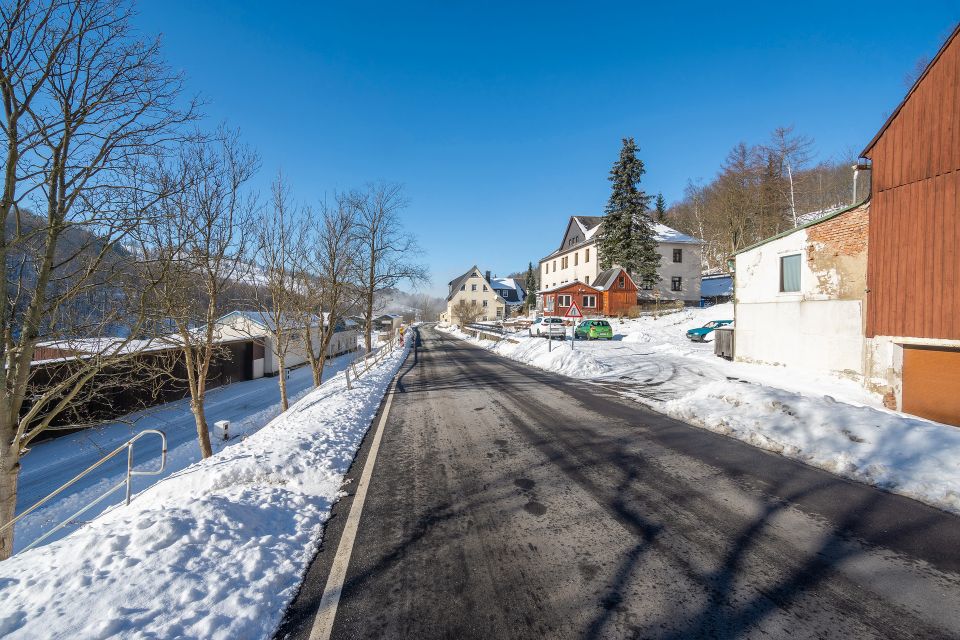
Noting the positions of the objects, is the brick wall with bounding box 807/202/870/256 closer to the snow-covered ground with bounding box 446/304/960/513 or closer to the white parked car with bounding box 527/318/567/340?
the snow-covered ground with bounding box 446/304/960/513

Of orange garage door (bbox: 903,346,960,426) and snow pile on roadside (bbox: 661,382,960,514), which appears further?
orange garage door (bbox: 903,346,960,426)

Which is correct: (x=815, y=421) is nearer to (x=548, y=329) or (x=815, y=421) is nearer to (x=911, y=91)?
(x=911, y=91)

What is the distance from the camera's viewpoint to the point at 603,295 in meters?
37.8

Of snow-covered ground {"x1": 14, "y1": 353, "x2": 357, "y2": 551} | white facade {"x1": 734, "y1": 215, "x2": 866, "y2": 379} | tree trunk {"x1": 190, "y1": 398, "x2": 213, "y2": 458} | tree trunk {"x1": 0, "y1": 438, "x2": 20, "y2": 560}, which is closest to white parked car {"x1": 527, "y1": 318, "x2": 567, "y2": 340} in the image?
white facade {"x1": 734, "y1": 215, "x2": 866, "y2": 379}

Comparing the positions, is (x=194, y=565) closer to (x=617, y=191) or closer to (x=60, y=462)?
(x=60, y=462)

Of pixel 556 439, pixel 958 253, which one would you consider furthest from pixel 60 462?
pixel 958 253

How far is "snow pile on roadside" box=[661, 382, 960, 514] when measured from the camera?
4.72 meters

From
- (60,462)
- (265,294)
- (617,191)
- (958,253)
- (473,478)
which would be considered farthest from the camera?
(617,191)

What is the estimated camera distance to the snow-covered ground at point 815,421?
→ 489 centimetres

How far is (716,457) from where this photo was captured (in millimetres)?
5707

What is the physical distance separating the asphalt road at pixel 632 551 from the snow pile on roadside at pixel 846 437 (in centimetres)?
42

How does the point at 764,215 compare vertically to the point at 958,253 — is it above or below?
above

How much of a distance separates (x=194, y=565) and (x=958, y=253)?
13.6 metres

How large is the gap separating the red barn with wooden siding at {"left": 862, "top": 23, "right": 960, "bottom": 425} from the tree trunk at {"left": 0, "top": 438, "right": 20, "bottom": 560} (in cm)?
1588
